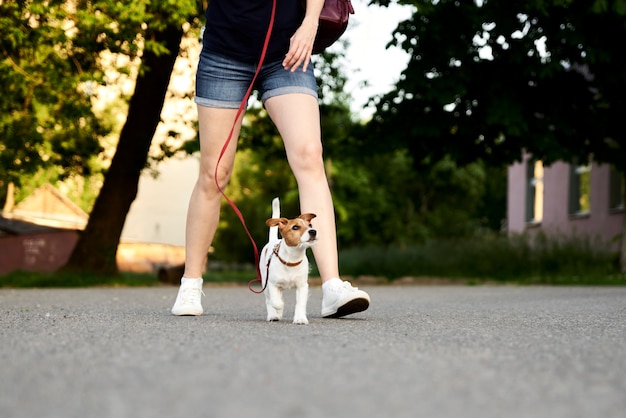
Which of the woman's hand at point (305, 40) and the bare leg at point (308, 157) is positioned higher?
the woman's hand at point (305, 40)

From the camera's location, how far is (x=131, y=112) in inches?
587

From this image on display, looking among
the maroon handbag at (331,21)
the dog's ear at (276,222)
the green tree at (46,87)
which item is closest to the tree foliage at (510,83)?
the green tree at (46,87)

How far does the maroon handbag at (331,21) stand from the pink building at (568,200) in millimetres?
12510

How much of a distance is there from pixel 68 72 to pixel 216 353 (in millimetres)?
9270

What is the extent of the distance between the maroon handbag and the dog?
103cm

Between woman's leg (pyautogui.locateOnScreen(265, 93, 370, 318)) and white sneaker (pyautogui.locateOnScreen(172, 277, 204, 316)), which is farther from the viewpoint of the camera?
white sneaker (pyautogui.locateOnScreen(172, 277, 204, 316))

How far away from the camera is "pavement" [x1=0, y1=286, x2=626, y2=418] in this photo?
2230 millimetres

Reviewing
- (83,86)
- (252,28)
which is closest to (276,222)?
(252,28)

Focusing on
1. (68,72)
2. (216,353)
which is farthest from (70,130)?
(216,353)

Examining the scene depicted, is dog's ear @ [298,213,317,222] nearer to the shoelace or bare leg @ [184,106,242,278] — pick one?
bare leg @ [184,106,242,278]

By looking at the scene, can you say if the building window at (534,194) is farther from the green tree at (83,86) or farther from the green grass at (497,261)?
the green tree at (83,86)

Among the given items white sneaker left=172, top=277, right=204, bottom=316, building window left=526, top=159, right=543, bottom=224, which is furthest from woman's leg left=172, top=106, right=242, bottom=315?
building window left=526, top=159, right=543, bottom=224

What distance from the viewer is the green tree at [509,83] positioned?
1232 cm

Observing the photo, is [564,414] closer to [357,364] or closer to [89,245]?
[357,364]
